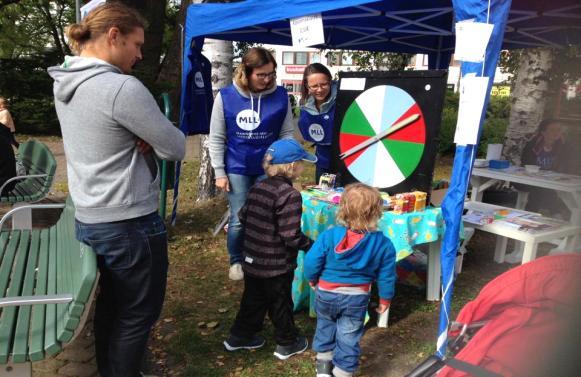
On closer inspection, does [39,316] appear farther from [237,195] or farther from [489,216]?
[489,216]

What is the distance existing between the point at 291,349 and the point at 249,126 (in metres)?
1.63

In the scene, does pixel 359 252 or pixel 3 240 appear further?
pixel 3 240

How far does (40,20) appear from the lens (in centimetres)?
2123

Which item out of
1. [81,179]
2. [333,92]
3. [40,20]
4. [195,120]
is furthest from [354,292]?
[40,20]

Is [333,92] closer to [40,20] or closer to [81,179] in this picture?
[81,179]

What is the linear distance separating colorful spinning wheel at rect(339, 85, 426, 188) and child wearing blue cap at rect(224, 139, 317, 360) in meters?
0.64

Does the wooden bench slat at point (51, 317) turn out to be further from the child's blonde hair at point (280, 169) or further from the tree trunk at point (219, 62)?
the tree trunk at point (219, 62)

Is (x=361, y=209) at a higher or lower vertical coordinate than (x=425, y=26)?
lower

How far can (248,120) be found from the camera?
3.59 meters

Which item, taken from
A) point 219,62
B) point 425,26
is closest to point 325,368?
point 425,26

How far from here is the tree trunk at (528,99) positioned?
6.80 metres

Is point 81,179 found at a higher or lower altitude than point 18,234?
higher

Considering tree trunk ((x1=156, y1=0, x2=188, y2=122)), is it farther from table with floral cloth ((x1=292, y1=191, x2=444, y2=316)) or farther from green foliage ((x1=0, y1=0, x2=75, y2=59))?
table with floral cloth ((x1=292, y1=191, x2=444, y2=316))

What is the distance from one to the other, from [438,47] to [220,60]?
313cm
